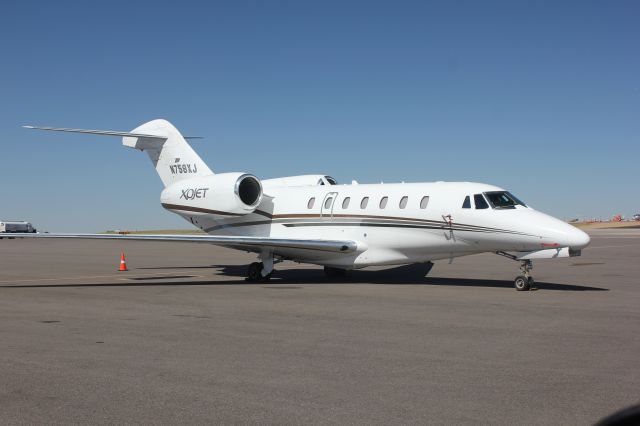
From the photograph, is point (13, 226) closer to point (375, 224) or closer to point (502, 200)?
point (375, 224)

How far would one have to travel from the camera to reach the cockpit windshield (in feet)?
49.3

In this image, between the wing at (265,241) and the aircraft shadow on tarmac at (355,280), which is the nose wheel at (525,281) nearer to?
the aircraft shadow on tarmac at (355,280)

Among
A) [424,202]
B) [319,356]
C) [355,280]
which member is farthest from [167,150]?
[319,356]

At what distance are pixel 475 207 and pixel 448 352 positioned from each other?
8112 millimetres

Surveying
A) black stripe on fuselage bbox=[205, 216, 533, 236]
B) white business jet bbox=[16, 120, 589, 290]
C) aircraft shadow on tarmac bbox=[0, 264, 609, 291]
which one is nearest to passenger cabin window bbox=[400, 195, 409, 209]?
white business jet bbox=[16, 120, 589, 290]

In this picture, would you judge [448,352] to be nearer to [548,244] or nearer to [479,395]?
[479,395]

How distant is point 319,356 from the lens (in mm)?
7387

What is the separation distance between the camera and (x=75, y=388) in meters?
5.93

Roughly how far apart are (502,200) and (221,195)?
823 centimetres

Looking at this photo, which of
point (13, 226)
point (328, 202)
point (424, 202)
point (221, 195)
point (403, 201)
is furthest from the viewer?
point (13, 226)

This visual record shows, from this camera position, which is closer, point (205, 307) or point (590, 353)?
point (590, 353)

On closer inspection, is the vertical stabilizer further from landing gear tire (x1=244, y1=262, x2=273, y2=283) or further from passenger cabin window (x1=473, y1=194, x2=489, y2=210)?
passenger cabin window (x1=473, y1=194, x2=489, y2=210)

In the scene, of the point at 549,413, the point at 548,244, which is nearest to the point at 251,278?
the point at 548,244

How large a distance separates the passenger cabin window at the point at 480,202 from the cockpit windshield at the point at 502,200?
0.12m
